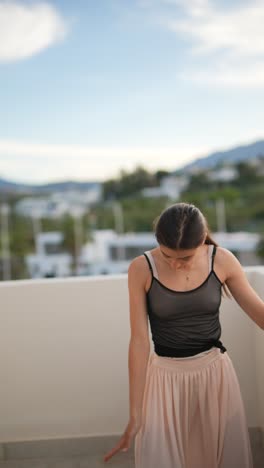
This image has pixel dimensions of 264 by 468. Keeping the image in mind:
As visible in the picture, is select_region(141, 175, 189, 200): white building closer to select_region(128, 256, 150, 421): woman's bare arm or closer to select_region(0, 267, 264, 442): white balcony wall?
select_region(0, 267, 264, 442): white balcony wall

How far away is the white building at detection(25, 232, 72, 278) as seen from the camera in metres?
48.6

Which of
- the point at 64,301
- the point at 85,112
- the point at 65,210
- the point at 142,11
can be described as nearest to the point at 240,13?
the point at 142,11

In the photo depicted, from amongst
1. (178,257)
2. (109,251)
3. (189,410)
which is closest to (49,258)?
(109,251)

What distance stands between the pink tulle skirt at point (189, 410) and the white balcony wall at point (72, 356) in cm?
103

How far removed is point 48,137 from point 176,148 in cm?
896

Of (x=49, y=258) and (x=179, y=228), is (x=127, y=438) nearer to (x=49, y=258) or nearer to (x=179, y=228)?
(x=179, y=228)

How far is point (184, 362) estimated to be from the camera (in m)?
1.90

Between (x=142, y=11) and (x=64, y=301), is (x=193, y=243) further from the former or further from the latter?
(x=142, y=11)

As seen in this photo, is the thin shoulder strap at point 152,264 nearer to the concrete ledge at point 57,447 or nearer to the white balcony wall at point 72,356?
the white balcony wall at point 72,356

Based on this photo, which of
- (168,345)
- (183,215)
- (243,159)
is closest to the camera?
(183,215)

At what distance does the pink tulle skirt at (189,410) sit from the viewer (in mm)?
1905

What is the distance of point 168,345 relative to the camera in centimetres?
189

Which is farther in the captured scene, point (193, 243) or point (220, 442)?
point (220, 442)

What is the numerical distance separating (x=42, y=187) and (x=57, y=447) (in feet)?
151
